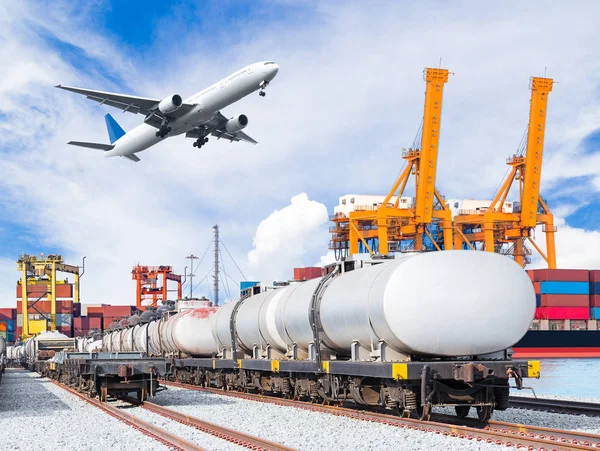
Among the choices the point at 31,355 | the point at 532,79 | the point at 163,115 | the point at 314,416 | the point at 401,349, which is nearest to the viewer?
the point at 401,349

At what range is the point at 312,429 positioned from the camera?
499 inches

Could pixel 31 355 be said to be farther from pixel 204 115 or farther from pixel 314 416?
pixel 314 416

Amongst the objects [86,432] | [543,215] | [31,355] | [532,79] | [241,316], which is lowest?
[31,355]

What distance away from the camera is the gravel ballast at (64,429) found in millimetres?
11719

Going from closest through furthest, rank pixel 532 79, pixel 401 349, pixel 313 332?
1. pixel 401 349
2. pixel 313 332
3. pixel 532 79

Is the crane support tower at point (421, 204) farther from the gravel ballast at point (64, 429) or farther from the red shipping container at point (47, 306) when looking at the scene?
the gravel ballast at point (64, 429)

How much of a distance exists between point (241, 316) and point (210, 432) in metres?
8.44

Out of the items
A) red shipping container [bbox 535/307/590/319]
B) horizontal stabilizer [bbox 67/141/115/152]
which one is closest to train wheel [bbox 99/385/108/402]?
horizontal stabilizer [bbox 67/141/115/152]

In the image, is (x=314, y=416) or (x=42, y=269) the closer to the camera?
(x=314, y=416)

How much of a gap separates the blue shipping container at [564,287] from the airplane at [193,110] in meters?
36.1

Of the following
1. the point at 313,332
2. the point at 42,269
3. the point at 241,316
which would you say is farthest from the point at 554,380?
the point at 42,269

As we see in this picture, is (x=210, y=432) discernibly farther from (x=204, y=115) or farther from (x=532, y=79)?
(x=532, y=79)

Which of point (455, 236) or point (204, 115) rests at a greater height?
point (204, 115)

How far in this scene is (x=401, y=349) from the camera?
1261cm
